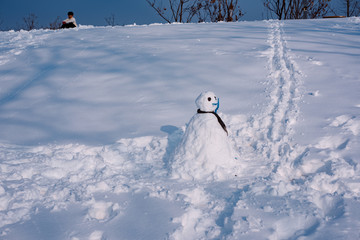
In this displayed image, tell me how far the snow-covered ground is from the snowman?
0.09m

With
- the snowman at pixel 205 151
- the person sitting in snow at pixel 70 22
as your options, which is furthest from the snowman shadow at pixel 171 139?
the person sitting in snow at pixel 70 22

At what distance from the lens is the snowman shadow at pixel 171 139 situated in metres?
2.71

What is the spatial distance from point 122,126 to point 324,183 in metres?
2.31

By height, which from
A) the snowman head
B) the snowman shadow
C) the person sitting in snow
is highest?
the person sitting in snow

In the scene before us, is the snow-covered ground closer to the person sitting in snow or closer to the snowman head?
the snowman head

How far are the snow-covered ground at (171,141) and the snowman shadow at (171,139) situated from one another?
0.04 feet

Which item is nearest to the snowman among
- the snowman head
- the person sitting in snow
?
the snowman head

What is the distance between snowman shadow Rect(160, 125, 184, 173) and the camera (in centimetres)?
271

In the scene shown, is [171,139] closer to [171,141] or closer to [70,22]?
[171,141]

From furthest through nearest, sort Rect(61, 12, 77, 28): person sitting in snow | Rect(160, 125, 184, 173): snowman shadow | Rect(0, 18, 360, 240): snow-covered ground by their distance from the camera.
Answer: Rect(61, 12, 77, 28): person sitting in snow < Rect(160, 125, 184, 173): snowman shadow < Rect(0, 18, 360, 240): snow-covered ground

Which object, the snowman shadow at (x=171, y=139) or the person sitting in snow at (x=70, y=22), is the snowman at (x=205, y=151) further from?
the person sitting in snow at (x=70, y=22)

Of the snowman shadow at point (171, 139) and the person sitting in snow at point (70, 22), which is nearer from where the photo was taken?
the snowman shadow at point (171, 139)

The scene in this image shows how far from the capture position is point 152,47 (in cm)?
657

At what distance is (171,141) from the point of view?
3.06 meters
